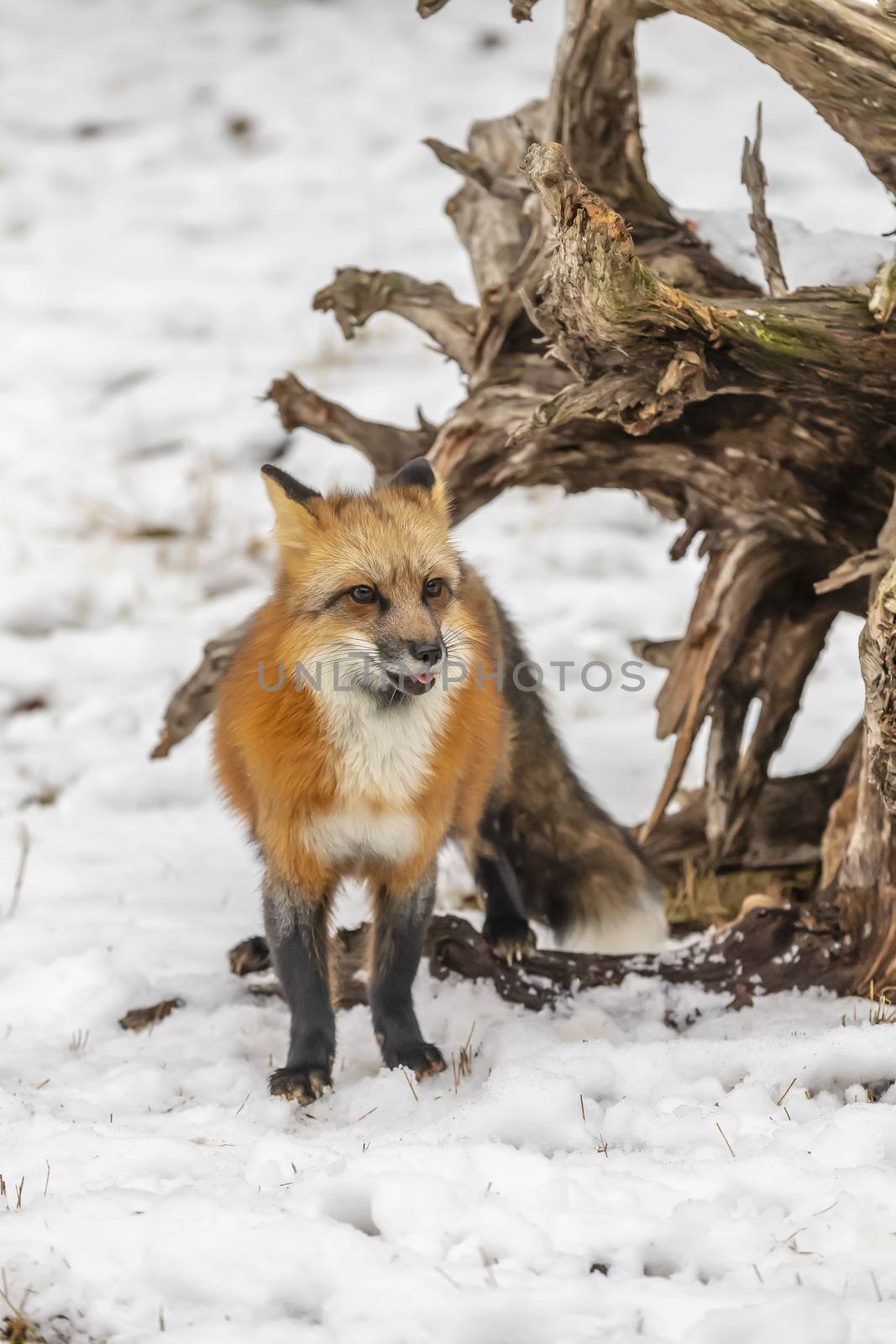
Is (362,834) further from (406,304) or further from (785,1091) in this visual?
(406,304)

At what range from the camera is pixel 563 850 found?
17.3 ft

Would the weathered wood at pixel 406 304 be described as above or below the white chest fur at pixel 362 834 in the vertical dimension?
above

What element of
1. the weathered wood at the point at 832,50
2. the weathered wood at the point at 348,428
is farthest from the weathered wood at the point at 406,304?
the weathered wood at the point at 832,50

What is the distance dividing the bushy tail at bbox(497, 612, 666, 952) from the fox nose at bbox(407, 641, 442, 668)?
4.66 ft

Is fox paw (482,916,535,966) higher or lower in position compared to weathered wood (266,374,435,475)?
lower

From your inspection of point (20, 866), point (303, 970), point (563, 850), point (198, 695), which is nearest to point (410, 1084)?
point (303, 970)

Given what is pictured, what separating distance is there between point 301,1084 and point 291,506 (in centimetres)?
170

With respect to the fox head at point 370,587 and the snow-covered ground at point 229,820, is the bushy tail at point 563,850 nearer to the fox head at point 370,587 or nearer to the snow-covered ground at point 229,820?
the snow-covered ground at point 229,820

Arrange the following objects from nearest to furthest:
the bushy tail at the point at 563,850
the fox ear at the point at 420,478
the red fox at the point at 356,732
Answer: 1. the red fox at the point at 356,732
2. the fox ear at the point at 420,478
3. the bushy tail at the point at 563,850

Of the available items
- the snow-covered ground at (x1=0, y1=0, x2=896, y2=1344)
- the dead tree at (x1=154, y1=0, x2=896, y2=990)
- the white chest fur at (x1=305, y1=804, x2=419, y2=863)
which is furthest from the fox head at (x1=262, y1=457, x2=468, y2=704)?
the snow-covered ground at (x1=0, y1=0, x2=896, y2=1344)

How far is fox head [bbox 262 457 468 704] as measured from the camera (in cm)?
372

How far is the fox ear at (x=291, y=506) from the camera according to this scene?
3.96m

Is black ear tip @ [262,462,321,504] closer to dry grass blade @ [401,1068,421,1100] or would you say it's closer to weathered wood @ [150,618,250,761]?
weathered wood @ [150,618,250,761]

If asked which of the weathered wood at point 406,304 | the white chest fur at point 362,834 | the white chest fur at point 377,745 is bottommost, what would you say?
the white chest fur at point 362,834
